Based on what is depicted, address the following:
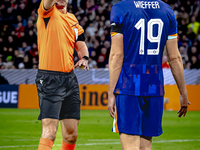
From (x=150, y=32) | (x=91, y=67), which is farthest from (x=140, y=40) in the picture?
(x=91, y=67)

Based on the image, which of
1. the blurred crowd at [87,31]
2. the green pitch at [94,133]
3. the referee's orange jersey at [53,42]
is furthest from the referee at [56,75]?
the blurred crowd at [87,31]

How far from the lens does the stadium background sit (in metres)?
9.62

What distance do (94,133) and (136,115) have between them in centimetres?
533

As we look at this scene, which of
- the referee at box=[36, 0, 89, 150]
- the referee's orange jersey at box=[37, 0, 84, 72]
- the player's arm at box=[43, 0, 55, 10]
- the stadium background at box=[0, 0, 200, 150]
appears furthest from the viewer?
the stadium background at box=[0, 0, 200, 150]

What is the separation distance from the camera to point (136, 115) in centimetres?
324

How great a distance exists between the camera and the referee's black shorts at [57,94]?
13.9 feet

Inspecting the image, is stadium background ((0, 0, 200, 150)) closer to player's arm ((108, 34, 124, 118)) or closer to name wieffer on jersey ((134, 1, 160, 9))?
player's arm ((108, 34, 124, 118))

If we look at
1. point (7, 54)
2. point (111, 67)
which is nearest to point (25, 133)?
point (111, 67)

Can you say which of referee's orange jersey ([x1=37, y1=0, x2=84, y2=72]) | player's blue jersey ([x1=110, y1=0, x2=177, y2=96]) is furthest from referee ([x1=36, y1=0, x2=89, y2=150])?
player's blue jersey ([x1=110, y1=0, x2=177, y2=96])

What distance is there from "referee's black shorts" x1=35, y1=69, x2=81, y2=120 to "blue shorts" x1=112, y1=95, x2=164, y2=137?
3.93 feet

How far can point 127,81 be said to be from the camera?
128 inches

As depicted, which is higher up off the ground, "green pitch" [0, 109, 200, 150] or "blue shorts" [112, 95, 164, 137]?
"blue shorts" [112, 95, 164, 137]

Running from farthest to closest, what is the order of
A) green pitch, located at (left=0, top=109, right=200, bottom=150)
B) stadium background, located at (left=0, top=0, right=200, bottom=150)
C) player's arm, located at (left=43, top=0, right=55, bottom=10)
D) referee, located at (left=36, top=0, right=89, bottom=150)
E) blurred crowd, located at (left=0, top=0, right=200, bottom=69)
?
blurred crowd, located at (left=0, top=0, right=200, bottom=69) < stadium background, located at (left=0, top=0, right=200, bottom=150) < green pitch, located at (left=0, top=109, right=200, bottom=150) < referee, located at (left=36, top=0, right=89, bottom=150) < player's arm, located at (left=43, top=0, right=55, bottom=10)

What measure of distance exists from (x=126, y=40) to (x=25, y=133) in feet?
18.5
